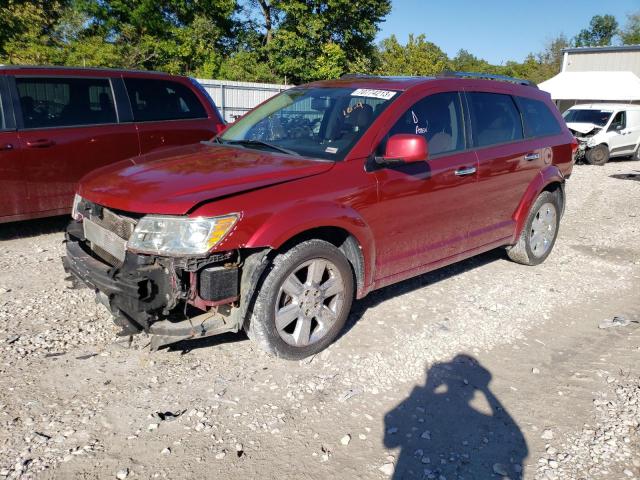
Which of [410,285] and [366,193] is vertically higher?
[366,193]

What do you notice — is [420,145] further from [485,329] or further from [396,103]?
[485,329]

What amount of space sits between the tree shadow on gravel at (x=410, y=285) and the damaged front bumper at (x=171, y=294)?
1201 mm

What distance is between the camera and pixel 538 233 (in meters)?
6.01

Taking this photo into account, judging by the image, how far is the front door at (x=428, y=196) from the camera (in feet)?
13.3

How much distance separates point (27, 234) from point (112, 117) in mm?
1683

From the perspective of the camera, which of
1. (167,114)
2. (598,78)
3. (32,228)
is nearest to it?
(32,228)

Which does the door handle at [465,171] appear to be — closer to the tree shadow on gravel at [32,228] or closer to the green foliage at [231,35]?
the tree shadow on gravel at [32,228]

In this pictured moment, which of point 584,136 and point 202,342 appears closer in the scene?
point 202,342

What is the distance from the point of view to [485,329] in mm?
4480

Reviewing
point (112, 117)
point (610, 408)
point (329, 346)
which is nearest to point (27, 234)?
point (112, 117)

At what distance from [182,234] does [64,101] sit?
386cm

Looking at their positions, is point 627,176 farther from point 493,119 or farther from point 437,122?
point 437,122

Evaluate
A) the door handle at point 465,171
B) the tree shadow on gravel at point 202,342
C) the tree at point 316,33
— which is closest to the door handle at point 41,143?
the tree shadow on gravel at point 202,342

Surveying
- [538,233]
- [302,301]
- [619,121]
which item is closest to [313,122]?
[302,301]
